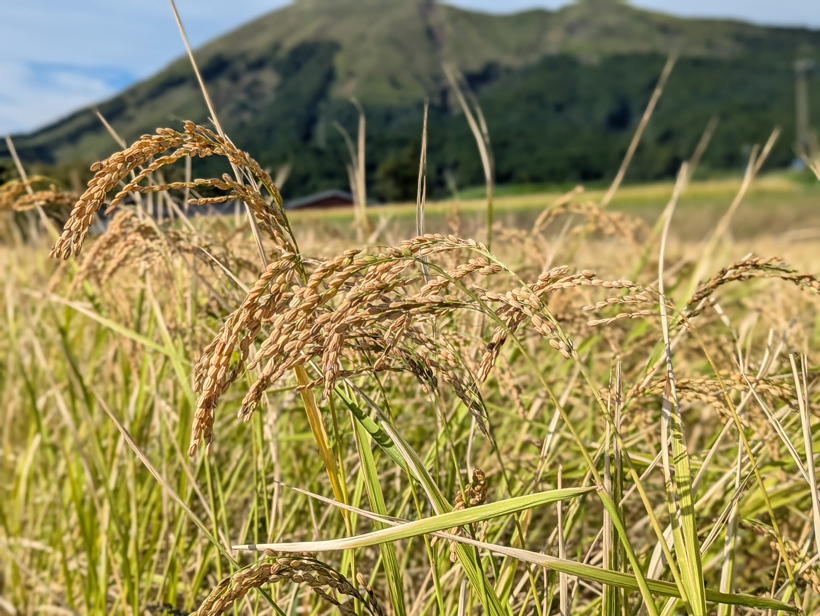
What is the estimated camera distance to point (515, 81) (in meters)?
155

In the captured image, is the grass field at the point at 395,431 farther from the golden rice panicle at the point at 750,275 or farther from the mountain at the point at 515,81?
the mountain at the point at 515,81

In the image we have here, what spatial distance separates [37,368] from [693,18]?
203 m

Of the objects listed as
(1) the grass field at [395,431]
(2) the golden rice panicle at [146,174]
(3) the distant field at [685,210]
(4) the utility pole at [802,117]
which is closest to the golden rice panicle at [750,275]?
(1) the grass field at [395,431]

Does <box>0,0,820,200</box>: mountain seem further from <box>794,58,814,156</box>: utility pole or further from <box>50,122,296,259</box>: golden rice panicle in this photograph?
<box>50,122,296,259</box>: golden rice panicle

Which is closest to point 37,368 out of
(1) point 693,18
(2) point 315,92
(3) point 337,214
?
(3) point 337,214

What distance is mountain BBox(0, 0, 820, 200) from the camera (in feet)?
316

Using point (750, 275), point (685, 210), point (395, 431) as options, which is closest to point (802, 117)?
point (685, 210)

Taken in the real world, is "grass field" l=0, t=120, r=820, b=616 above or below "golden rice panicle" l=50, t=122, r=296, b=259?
below

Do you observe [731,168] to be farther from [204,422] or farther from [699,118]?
[204,422]

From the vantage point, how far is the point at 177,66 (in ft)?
470

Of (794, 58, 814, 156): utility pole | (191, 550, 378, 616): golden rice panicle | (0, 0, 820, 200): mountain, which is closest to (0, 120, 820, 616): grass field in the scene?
(191, 550, 378, 616): golden rice panicle

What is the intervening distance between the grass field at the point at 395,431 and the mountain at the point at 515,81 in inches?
2368

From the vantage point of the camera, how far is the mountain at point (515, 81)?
96.2m

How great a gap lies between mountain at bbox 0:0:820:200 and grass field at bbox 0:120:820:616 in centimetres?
6013
